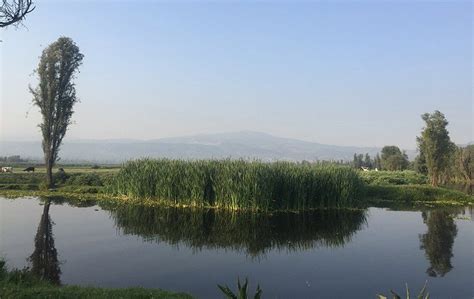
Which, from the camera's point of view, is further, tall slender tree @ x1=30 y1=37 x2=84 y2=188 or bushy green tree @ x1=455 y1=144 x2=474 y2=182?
bushy green tree @ x1=455 y1=144 x2=474 y2=182

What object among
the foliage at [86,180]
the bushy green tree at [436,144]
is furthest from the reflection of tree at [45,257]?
the bushy green tree at [436,144]

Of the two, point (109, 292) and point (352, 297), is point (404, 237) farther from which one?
point (109, 292)

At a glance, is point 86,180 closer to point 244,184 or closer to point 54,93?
point 54,93

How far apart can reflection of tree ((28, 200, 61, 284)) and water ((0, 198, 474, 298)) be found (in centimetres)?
3

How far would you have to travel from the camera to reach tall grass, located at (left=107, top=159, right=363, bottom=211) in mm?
21547

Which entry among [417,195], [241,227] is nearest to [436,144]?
[417,195]

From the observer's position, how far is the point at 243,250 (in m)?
13.6

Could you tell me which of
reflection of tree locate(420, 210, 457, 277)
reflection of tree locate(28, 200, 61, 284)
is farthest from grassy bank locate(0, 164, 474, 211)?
reflection of tree locate(28, 200, 61, 284)

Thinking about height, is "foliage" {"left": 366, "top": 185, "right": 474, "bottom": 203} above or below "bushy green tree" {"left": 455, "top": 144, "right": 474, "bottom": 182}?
below

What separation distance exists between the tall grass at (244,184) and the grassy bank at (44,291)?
13.7 meters

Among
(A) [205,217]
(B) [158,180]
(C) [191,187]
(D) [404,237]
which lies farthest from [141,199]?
(D) [404,237]

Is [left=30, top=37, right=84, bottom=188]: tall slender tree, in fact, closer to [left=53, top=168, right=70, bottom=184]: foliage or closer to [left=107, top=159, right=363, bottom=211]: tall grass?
[left=53, top=168, right=70, bottom=184]: foliage

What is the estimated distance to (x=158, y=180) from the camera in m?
24.1

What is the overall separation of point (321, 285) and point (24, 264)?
791 centimetres
